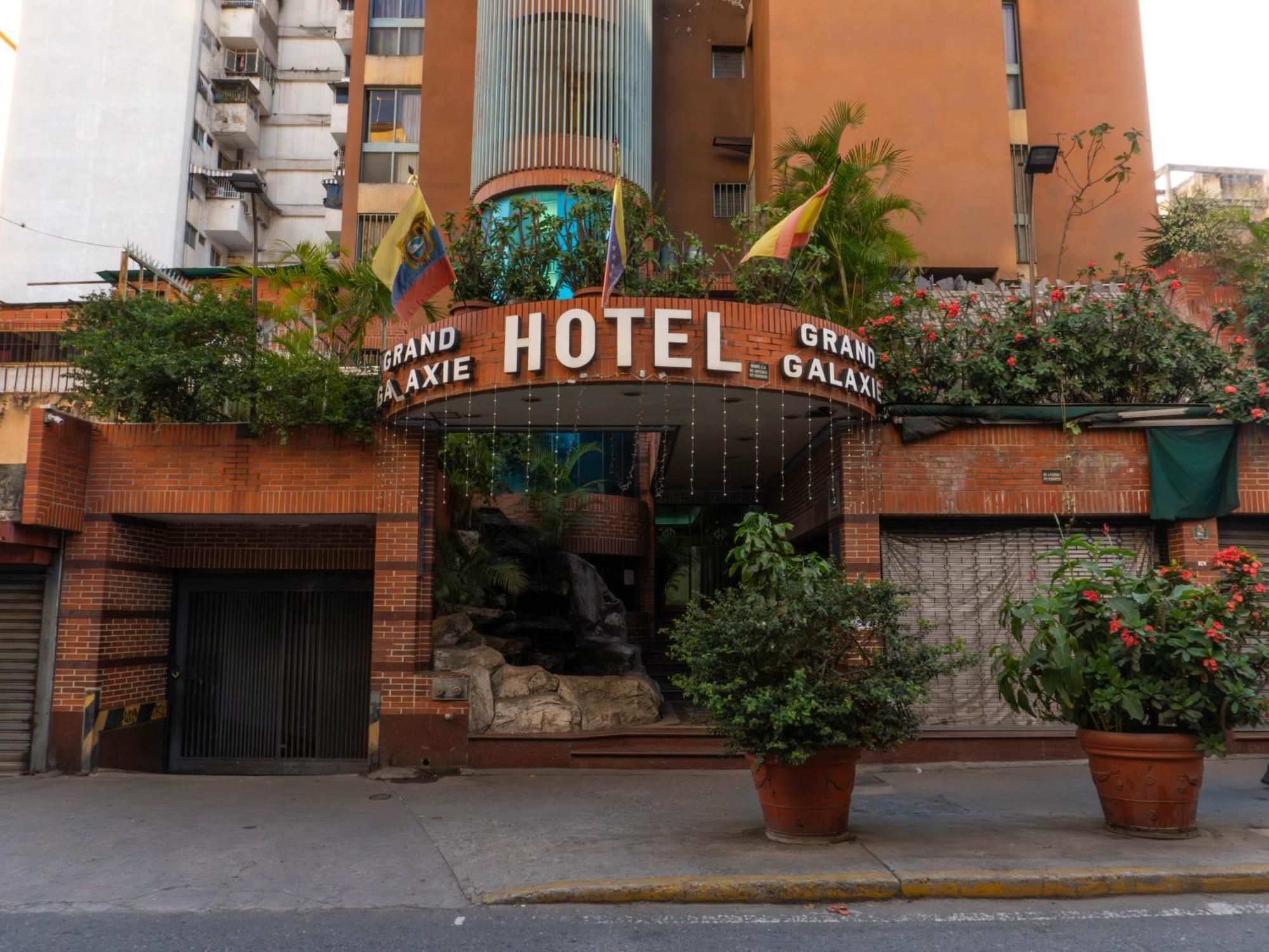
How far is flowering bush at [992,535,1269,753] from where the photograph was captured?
24.1ft

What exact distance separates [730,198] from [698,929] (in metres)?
22.2

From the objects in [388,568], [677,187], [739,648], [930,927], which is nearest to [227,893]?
[739,648]

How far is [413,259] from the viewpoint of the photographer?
36.6 feet

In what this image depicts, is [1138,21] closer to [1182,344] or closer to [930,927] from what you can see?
[1182,344]

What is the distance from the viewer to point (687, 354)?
10.0 metres

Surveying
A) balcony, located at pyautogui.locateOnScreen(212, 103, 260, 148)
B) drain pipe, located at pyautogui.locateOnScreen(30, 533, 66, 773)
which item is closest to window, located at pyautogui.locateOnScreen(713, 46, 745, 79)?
drain pipe, located at pyautogui.locateOnScreen(30, 533, 66, 773)

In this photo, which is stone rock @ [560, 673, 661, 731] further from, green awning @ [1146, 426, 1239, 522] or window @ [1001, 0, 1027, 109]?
window @ [1001, 0, 1027, 109]

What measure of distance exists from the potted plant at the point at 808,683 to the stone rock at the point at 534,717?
4.64 meters

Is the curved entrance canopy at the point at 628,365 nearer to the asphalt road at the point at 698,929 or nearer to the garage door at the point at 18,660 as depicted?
the garage door at the point at 18,660

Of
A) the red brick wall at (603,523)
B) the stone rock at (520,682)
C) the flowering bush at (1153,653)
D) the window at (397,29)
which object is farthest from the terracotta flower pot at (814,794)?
the window at (397,29)

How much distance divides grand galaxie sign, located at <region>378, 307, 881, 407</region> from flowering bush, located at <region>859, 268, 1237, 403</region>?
180cm

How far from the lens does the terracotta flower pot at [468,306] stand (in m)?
11.0

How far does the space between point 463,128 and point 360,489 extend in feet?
54.3

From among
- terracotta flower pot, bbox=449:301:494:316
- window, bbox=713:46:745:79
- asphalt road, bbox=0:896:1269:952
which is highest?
window, bbox=713:46:745:79
